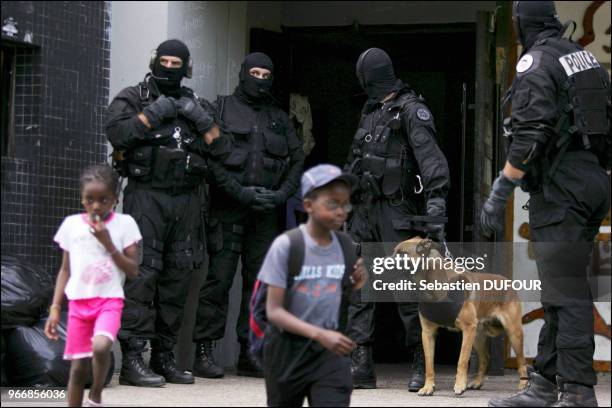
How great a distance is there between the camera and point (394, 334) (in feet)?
36.4

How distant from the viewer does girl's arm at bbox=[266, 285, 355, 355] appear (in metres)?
5.25

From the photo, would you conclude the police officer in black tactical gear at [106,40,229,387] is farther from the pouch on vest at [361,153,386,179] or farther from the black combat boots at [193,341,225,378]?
the pouch on vest at [361,153,386,179]

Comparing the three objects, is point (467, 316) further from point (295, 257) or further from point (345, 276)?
point (295, 257)

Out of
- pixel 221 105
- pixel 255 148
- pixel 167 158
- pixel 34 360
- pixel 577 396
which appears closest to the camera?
pixel 577 396

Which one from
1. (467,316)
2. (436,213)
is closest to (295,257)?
(436,213)

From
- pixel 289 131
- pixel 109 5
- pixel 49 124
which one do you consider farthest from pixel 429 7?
pixel 49 124

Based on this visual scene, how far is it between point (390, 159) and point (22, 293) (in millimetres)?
2583

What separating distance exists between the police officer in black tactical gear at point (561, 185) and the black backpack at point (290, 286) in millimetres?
1539

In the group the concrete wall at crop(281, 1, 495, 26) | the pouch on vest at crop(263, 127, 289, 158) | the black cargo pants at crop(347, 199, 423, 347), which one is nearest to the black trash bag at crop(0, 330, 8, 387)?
the black cargo pants at crop(347, 199, 423, 347)

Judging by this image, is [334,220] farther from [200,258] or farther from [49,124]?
[49,124]

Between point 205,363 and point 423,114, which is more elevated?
point 423,114

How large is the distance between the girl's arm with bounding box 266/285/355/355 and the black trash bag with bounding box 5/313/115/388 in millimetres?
2731

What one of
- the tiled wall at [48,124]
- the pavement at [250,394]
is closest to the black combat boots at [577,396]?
the pavement at [250,394]

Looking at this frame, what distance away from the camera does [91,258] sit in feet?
21.3
